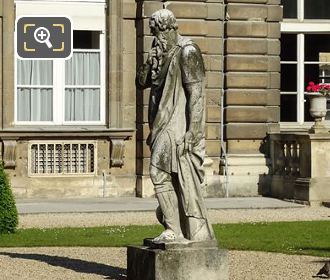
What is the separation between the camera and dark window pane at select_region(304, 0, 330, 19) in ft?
88.5

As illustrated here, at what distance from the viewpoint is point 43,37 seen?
20438 mm

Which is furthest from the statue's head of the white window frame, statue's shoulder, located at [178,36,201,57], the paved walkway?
the white window frame

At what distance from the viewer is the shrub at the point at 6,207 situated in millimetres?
17641

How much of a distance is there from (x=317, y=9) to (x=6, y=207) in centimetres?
1128

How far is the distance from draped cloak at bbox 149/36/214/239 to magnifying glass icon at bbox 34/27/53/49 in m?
7.69

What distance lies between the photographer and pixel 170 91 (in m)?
12.8

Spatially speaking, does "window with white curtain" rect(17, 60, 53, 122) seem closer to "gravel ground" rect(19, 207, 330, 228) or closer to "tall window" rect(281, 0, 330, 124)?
"gravel ground" rect(19, 207, 330, 228)

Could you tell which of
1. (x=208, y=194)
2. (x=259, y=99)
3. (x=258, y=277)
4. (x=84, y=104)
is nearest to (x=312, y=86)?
(x=259, y=99)

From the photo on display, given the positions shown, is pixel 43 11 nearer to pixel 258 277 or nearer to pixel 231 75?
pixel 231 75

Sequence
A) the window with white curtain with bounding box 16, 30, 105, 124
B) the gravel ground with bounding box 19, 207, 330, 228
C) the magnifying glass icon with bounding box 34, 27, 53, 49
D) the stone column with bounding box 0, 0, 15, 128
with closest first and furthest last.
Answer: the gravel ground with bounding box 19, 207, 330, 228, the magnifying glass icon with bounding box 34, 27, 53, 49, the stone column with bounding box 0, 0, 15, 128, the window with white curtain with bounding box 16, 30, 105, 124

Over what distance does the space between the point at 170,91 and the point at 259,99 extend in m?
12.7

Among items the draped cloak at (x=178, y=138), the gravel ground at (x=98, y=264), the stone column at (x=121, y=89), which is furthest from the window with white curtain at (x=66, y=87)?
the draped cloak at (x=178, y=138)

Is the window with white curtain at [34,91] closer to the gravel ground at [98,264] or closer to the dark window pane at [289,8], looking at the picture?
the dark window pane at [289,8]

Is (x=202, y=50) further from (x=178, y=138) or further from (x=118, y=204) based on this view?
(x=178, y=138)
